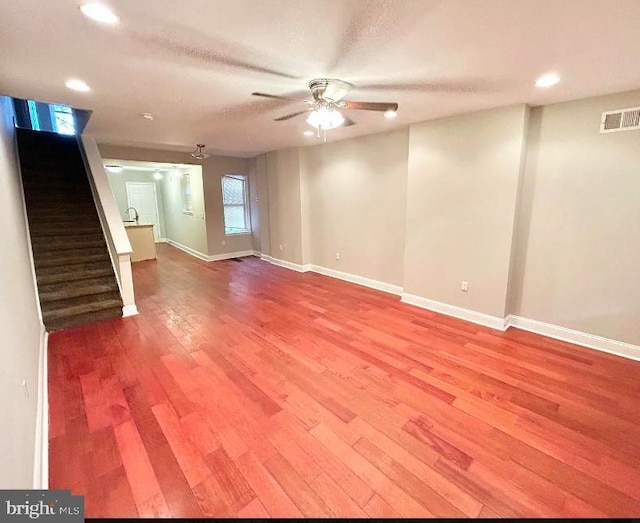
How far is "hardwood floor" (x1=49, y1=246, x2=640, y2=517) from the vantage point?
61.1 inches

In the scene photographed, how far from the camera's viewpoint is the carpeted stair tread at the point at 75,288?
147 inches

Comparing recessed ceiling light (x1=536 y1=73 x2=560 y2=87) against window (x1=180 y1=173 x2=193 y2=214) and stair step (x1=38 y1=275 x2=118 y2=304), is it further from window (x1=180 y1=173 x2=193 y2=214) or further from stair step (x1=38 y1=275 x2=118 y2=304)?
window (x1=180 y1=173 x2=193 y2=214)

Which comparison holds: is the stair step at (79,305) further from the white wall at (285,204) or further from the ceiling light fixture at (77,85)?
the white wall at (285,204)

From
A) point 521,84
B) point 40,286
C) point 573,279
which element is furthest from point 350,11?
point 40,286

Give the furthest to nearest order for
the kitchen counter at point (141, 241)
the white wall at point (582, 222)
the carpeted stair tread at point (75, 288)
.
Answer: the kitchen counter at point (141, 241) → the carpeted stair tread at point (75, 288) → the white wall at point (582, 222)

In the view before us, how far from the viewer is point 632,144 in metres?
2.69

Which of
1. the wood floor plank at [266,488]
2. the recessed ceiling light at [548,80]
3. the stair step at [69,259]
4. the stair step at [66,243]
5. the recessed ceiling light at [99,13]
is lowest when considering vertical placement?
the wood floor plank at [266,488]

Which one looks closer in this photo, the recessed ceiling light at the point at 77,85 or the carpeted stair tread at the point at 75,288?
the recessed ceiling light at the point at 77,85

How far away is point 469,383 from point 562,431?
629 mm

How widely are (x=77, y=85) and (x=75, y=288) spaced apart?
8.39 ft

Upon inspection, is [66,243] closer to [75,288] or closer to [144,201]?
[75,288]

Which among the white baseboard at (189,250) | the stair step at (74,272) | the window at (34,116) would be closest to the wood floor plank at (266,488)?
the stair step at (74,272)

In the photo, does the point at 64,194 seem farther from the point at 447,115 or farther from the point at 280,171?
the point at 447,115

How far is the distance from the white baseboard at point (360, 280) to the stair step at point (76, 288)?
345 centimetres
